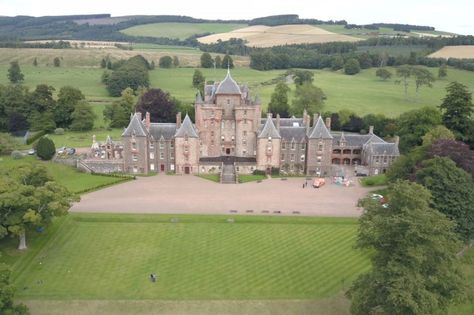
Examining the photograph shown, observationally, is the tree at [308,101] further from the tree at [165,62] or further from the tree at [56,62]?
the tree at [56,62]

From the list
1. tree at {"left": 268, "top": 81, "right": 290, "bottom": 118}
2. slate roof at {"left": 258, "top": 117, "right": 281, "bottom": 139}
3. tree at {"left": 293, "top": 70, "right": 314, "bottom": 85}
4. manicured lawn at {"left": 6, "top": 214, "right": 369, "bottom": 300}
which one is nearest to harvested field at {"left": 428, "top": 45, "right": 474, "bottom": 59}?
tree at {"left": 293, "top": 70, "right": 314, "bottom": 85}

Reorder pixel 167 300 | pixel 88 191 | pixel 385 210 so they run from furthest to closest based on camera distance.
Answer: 1. pixel 88 191
2. pixel 167 300
3. pixel 385 210

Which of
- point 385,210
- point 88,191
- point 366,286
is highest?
point 385,210

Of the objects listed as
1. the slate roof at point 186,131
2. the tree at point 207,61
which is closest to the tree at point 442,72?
the tree at point 207,61

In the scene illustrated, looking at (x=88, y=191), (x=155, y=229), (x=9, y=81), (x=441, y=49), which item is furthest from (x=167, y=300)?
(x=441, y=49)

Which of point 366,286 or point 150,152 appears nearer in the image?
point 366,286

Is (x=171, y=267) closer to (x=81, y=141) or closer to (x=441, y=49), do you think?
(x=81, y=141)
